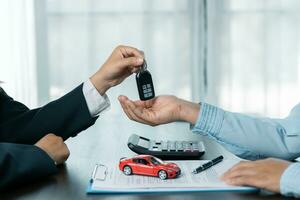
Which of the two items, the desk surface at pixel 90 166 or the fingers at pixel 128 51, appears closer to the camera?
the desk surface at pixel 90 166

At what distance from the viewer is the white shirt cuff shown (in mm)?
1257

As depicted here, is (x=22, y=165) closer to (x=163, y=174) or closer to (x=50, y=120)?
(x=163, y=174)

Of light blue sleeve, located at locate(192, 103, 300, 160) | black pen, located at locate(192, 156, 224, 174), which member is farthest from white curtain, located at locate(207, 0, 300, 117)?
black pen, located at locate(192, 156, 224, 174)

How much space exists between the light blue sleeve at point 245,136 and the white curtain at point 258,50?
229 cm

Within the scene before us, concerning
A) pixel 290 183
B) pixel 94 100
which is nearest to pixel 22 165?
pixel 94 100

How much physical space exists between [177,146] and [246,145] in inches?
6.8

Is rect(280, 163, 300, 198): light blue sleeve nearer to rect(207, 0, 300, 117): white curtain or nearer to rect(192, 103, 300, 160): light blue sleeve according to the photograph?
rect(192, 103, 300, 160): light blue sleeve

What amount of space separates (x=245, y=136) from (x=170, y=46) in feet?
7.60

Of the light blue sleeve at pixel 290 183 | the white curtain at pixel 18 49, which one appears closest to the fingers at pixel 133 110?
the light blue sleeve at pixel 290 183

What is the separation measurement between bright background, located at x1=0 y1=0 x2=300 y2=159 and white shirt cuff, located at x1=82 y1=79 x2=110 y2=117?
6.93 feet

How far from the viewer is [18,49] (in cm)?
346

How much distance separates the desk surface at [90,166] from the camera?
84cm

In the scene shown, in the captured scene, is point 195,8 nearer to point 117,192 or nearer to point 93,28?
point 93,28

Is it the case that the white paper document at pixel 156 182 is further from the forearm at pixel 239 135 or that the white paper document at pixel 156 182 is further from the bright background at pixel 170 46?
the bright background at pixel 170 46
